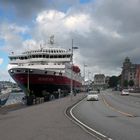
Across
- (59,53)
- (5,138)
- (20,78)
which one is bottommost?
(5,138)

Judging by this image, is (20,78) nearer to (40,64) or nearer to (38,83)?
(38,83)

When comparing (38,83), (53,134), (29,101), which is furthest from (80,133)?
(38,83)

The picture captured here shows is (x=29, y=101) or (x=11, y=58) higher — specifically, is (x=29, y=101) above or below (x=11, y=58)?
below

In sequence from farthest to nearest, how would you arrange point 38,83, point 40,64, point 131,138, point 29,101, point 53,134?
point 40,64
point 38,83
point 29,101
point 53,134
point 131,138

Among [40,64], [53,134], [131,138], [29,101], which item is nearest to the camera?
[131,138]

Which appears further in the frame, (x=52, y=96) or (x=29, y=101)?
(x=52, y=96)

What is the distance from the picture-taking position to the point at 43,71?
2579 inches

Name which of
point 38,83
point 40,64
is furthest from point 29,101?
point 40,64

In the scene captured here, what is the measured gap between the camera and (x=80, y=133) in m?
15.6

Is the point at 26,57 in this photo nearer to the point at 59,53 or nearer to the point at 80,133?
the point at 59,53

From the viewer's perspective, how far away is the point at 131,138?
13.9m

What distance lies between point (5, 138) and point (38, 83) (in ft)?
163

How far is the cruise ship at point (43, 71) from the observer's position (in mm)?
63719

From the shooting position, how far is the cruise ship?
6372 centimetres
